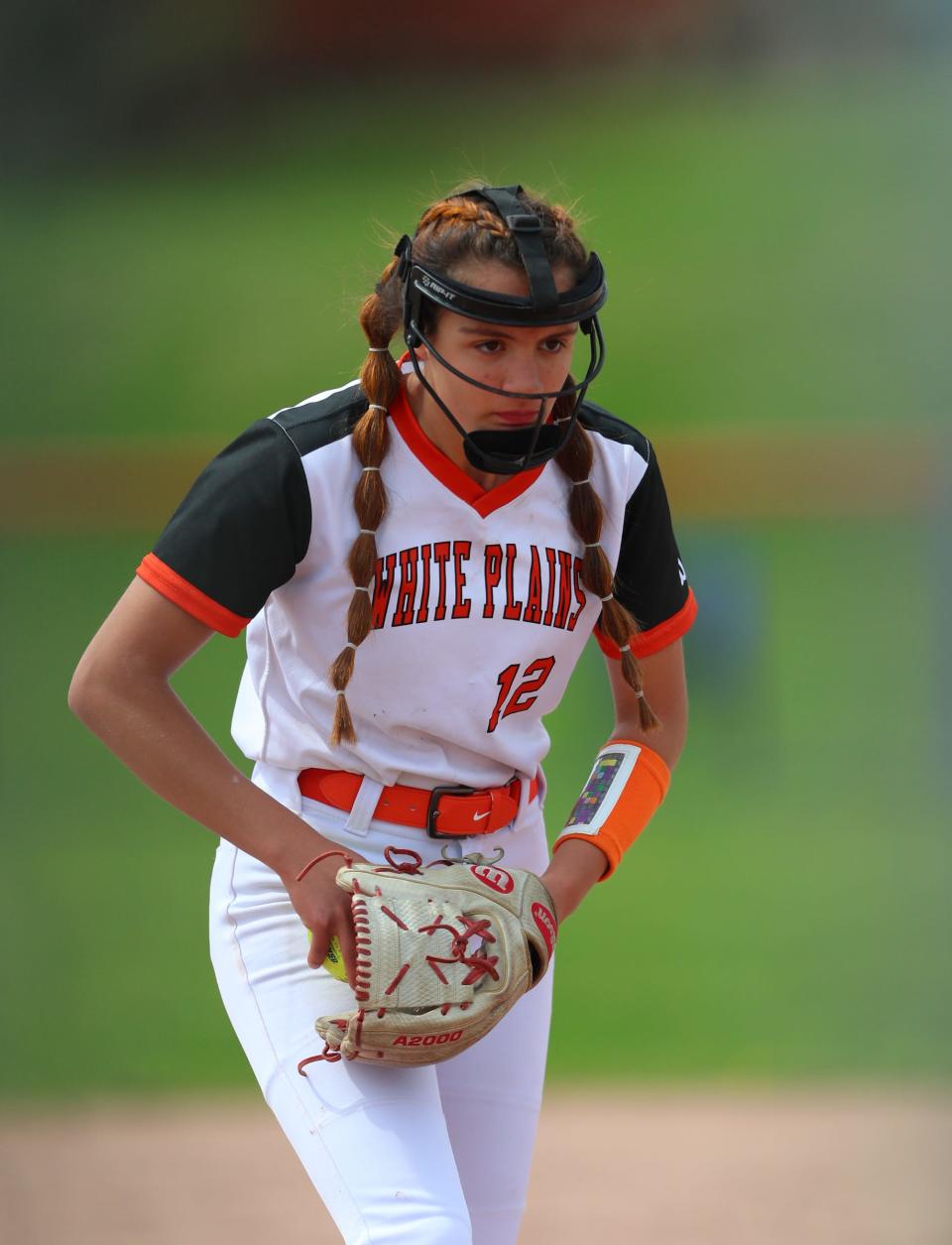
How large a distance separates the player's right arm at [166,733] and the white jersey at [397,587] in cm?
3

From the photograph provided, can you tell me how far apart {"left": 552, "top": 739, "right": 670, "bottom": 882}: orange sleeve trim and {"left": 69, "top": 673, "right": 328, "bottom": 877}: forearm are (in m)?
0.30

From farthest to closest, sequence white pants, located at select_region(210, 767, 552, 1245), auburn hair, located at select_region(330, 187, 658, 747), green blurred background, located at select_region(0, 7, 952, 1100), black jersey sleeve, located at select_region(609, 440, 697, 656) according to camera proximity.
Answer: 1. green blurred background, located at select_region(0, 7, 952, 1100)
2. black jersey sleeve, located at select_region(609, 440, 697, 656)
3. auburn hair, located at select_region(330, 187, 658, 747)
4. white pants, located at select_region(210, 767, 552, 1245)

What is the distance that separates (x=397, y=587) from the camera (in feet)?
4.51

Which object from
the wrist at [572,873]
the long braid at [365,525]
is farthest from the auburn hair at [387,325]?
the wrist at [572,873]

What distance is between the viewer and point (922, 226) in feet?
16.3

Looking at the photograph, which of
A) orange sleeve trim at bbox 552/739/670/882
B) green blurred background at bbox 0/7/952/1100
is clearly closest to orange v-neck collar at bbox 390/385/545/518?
orange sleeve trim at bbox 552/739/670/882

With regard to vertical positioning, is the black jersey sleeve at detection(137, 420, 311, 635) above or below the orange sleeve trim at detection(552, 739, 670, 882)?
above

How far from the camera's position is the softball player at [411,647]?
1281 millimetres

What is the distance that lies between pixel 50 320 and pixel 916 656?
9.75 feet

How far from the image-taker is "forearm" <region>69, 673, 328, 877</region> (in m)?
1.29

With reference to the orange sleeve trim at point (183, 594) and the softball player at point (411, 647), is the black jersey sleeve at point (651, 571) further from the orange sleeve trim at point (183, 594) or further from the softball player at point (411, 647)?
the orange sleeve trim at point (183, 594)

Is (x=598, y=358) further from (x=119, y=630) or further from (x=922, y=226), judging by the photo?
(x=922, y=226)

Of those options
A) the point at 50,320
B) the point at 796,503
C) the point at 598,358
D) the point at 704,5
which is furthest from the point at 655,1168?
the point at 704,5

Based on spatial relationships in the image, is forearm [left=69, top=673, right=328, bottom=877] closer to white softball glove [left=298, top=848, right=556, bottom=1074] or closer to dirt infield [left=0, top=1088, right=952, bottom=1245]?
white softball glove [left=298, top=848, right=556, bottom=1074]
